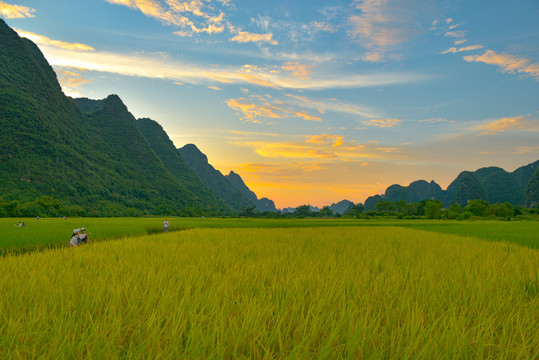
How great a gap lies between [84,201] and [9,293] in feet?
262

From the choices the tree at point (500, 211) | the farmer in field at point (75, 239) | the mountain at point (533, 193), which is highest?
the mountain at point (533, 193)

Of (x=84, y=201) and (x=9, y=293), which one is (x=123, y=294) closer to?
(x=9, y=293)

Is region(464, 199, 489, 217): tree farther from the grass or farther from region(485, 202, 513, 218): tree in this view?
the grass

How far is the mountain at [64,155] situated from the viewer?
63.6 m

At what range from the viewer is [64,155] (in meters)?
80.0

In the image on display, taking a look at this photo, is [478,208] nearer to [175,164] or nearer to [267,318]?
[267,318]

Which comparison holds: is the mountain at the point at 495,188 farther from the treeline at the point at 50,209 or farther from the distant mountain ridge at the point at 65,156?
the treeline at the point at 50,209

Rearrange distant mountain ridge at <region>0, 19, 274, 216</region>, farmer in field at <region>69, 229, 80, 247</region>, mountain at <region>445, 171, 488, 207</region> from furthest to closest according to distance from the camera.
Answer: mountain at <region>445, 171, 488, 207</region> < distant mountain ridge at <region>0, 19, 274, 216</region> < farmer in field at <region>69, 229, 80, 247</region>

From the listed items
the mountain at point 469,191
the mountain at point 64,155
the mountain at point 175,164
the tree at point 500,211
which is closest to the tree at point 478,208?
the tree at point 500,211

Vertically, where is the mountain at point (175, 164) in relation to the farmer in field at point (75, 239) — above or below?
above

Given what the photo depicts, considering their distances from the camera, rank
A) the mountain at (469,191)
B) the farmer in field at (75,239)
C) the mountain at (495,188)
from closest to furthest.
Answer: the farmer in field at (75,239), the mountain at (469,191), the mountain at (495,188)

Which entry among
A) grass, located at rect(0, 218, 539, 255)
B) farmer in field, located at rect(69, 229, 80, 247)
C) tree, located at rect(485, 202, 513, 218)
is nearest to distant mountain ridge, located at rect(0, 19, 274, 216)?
grass, located at rect(0, 218, 539, 255)

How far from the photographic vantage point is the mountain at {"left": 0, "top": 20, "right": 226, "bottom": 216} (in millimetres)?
63625

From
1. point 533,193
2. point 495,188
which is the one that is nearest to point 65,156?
point 533,193
